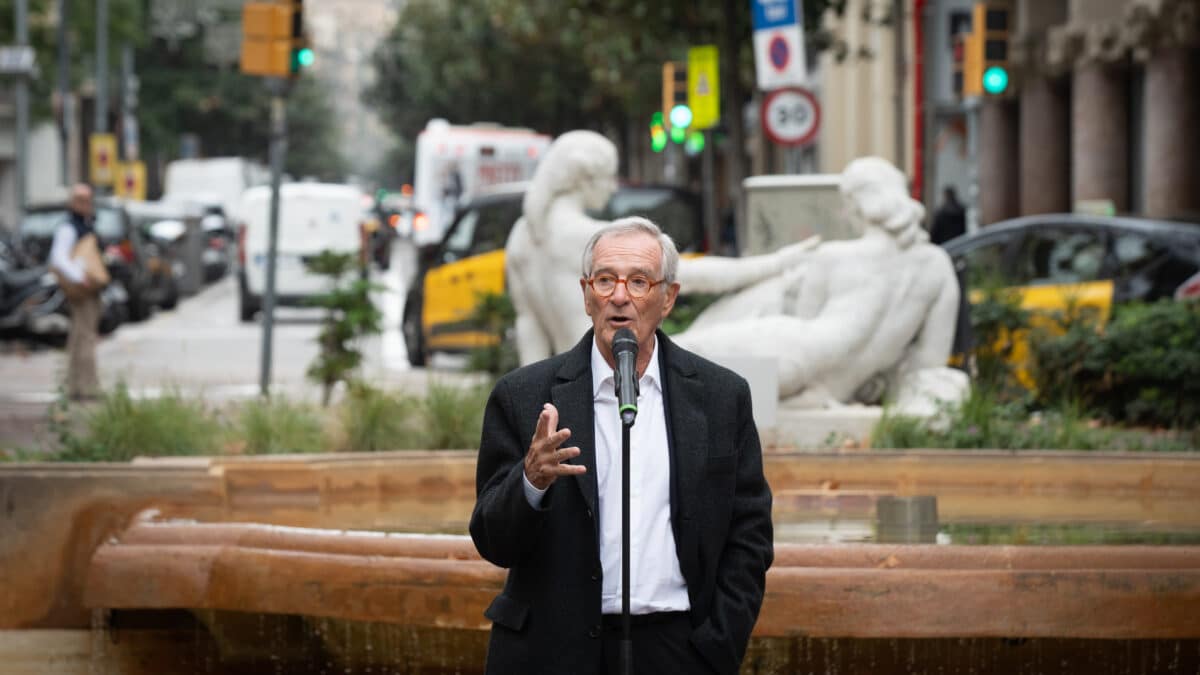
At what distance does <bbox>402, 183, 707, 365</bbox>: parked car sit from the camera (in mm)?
21500

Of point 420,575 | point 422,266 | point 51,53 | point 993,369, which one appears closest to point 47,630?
point 420,575

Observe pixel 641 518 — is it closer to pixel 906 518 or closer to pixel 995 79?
pixel 906 518

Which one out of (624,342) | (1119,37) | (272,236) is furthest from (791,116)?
(624,342)

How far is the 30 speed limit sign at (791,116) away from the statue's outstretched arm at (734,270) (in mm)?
9906

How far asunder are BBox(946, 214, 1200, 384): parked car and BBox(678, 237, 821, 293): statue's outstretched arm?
15.3ft

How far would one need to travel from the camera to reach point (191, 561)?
6953mm

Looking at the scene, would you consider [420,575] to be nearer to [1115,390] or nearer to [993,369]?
[993,369]

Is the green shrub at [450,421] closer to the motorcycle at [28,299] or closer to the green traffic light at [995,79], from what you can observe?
the green traffic light at [995,79]

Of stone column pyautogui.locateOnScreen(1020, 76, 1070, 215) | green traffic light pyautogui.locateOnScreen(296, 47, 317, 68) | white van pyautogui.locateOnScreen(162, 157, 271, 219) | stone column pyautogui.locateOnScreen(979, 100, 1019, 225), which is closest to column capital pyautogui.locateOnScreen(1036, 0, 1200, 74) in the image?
stone column pyautogui.locateOnScreen(1020, 76, 1070, 215)

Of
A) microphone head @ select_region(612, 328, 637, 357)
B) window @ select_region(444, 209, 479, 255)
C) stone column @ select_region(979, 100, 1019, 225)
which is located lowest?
microphone head @ select_region(612, 328, 637, 357)

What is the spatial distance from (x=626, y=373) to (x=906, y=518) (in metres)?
4.07

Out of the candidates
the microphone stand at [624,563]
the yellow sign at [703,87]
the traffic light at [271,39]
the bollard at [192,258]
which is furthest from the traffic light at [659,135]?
the microphone stand at [624,563]

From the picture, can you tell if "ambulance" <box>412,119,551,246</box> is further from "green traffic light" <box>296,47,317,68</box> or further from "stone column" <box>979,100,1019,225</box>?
"green traffic light" <box>296,47,317,68</box>

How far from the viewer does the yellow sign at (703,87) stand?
25328 millimetres
